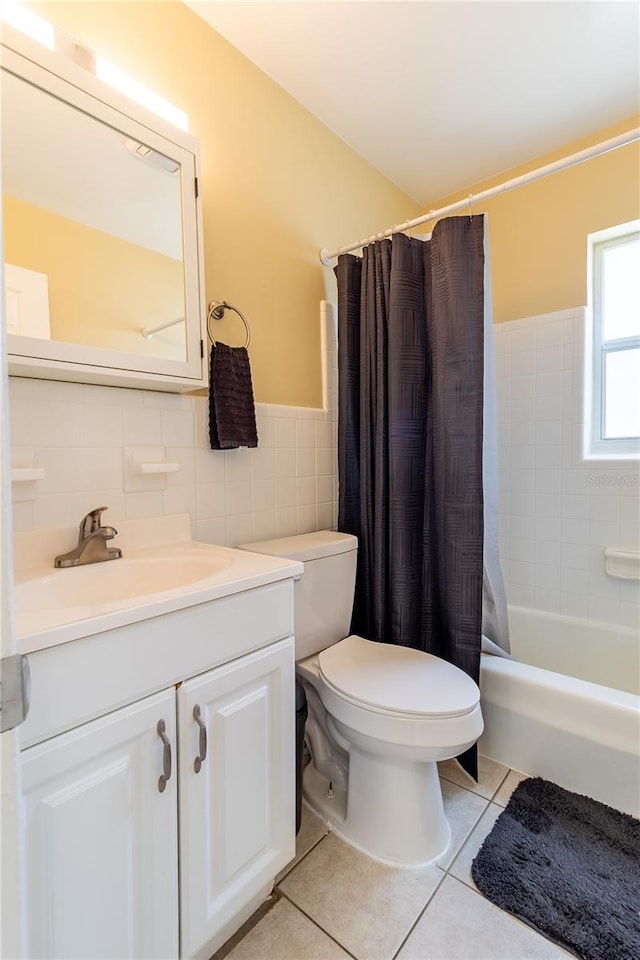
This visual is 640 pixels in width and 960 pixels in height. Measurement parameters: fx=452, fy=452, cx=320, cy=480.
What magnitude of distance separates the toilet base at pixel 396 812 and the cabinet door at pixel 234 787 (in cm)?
29

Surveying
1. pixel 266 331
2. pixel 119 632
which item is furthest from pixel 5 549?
pixel 266 331

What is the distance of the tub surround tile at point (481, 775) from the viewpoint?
1501 millimetres

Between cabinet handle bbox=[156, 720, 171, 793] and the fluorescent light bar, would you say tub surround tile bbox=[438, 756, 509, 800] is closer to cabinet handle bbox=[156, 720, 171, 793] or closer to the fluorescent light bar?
cabinet handle bbox=[156, 720, 171, 793]

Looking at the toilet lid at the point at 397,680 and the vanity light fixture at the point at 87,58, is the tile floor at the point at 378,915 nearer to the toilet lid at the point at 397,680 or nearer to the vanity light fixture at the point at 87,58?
the toilet lid at the point at 397,680

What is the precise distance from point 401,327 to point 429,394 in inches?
10.4

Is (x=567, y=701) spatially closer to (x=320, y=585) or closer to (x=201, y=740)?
(x=320, y=585)

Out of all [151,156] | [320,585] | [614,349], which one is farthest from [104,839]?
[614,349]

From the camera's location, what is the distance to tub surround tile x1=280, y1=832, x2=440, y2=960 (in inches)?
41.3

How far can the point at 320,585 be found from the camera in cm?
151

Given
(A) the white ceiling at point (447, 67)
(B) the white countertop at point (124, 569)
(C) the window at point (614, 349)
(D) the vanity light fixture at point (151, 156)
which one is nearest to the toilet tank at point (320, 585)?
(B) the white countertop at point (124, 569)

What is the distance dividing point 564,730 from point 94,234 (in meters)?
1.99

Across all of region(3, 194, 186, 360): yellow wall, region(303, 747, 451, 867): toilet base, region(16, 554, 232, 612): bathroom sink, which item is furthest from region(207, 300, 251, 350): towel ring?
region(303, 747, 451, 867): toilet base

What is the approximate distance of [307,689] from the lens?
1484 millimetres

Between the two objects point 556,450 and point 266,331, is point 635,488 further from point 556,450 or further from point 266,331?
point 266,331
